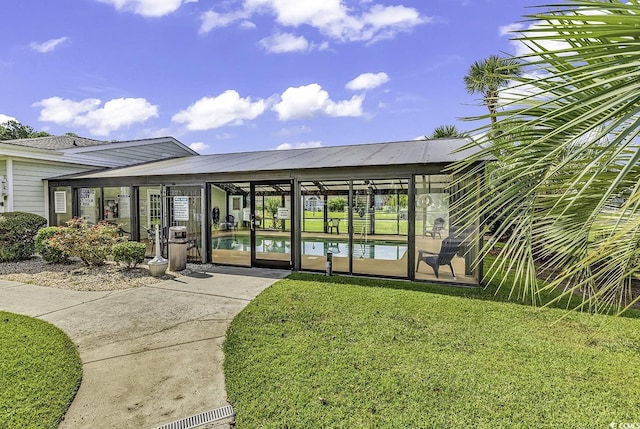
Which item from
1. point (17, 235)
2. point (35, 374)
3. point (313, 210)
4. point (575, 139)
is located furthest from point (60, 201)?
point (575, 139)

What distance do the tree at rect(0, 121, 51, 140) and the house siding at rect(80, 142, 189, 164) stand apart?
30803mm

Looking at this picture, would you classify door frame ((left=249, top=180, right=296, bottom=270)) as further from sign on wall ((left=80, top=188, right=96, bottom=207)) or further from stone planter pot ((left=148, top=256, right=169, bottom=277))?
sign on wall ((left=80, top=188, right=96, bottom=207))

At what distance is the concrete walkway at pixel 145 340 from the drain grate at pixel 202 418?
73 mm

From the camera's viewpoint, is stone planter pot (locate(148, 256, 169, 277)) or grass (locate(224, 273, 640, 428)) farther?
stone planter pot (locate(148, 256, 169, 277))

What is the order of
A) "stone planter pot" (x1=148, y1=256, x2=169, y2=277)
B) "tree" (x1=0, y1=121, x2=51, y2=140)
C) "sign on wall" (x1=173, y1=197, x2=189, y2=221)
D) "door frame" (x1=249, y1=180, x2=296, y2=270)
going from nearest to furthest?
"stone planter pot" (x1=148, y1=256, x2=169, y2=277)
"door frame" (x1=249, y1=180, x2=296, y2=270)
"sign on wall" (x1=173, y1=197, x2=189, y2=221)
"tree" (x1=0, y1=121, x2=51, y2=140)

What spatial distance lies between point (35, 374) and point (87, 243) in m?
5.70

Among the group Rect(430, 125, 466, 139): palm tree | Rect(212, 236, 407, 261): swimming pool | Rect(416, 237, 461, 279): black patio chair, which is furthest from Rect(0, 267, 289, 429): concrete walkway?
Rect(430, 125, 466, 139): palm tree

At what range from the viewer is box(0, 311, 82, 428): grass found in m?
2.74

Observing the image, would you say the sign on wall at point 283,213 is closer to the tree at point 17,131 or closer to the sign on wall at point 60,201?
the sign on wall at point 60,201

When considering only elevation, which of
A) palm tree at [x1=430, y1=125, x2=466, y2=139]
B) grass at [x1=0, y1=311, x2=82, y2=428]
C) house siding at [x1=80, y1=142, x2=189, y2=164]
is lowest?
grass at [x1=0, y1=311, x2=82, y2=428]

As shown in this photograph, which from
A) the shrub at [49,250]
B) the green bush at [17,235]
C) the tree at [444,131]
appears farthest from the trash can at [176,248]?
the tree at [444,131]

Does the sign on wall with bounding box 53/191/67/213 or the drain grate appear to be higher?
the sign on wall with bounding box 53/191/67/213

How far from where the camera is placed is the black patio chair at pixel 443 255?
7320 millimetres

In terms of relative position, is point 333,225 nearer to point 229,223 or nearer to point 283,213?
point 283,213
